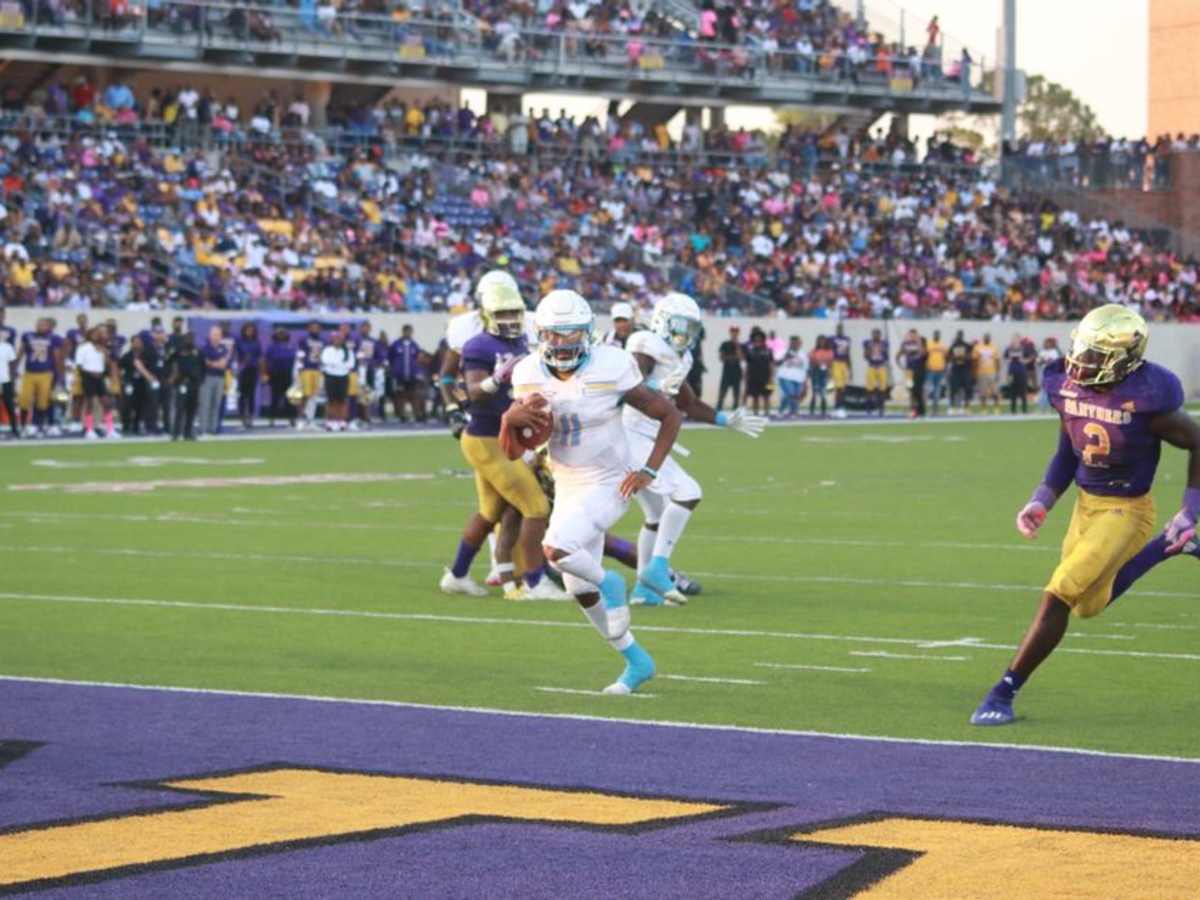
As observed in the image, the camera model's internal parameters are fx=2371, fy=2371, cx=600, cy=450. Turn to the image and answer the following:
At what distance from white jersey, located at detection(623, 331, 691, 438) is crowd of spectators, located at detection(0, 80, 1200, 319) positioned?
23761 mm

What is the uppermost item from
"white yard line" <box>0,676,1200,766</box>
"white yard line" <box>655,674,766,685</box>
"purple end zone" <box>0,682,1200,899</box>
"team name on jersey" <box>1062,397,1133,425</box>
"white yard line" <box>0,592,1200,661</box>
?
"team name on jersey" <box>1062,397,1133,425</box>

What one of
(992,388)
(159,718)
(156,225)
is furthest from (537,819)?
(992,388)

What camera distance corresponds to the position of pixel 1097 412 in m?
9.06

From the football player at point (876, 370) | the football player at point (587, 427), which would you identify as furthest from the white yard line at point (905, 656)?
the football player at point (876, 370)

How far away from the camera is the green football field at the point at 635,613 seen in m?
9.80

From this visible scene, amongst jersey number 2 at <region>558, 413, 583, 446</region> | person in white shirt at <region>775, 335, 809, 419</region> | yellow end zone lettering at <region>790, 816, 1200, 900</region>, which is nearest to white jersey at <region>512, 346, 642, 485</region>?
jersey number 2 at <region>558, 413, 583, 446</region>

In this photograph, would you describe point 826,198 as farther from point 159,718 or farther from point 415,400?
point 159,718

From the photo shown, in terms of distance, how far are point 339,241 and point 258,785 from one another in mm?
34496

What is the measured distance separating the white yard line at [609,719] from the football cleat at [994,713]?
1.33ft

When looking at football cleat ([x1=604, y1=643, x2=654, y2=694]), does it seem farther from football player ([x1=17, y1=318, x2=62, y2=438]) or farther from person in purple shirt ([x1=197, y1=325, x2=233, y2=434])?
football player ([x1=17, y1=318, x2=62, y2=438])

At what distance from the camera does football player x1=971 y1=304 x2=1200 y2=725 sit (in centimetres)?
898

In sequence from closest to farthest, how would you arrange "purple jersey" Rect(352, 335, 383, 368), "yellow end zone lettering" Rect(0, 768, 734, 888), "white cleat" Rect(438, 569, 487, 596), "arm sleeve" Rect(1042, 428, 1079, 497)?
"yellow end zone lettering" Rect(0, 768, 734, 888)
"arm sleeve" Rect(1042, 428, 1079, 497)
"white cleat" Rect(438, 569, 487, 596)
"purple jersey" Rect(352, 335, 383, 368)

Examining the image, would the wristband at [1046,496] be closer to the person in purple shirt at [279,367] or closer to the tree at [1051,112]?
the person in purple shirt at [279,367]

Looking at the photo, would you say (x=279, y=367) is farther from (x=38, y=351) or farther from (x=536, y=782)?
(x=536, y=782)
